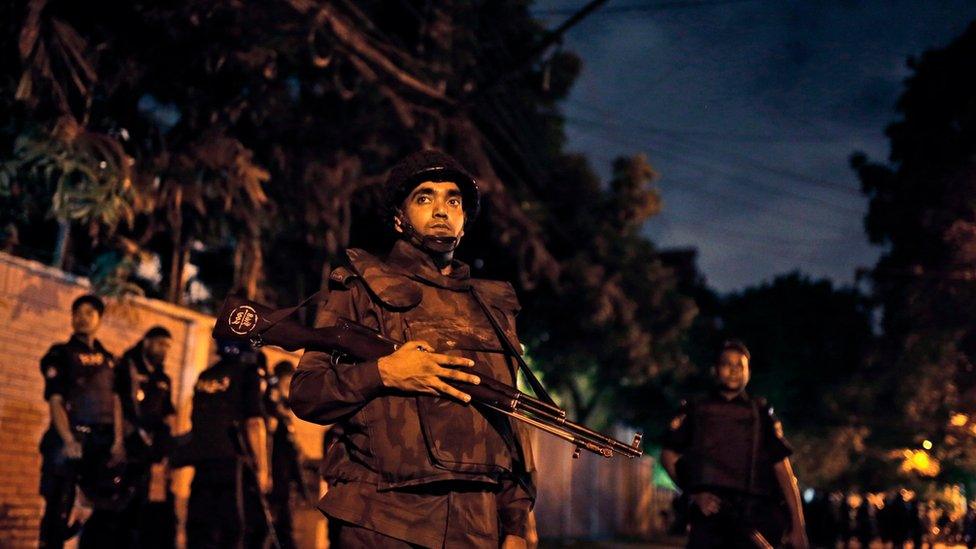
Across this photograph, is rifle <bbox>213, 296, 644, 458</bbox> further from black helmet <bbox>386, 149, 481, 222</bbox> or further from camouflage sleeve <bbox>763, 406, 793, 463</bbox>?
camouflage sleeve <bbox>763, 406, 793, 463</bbox>

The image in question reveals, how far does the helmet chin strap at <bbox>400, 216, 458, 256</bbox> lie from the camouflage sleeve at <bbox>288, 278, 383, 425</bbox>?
33 centimetres

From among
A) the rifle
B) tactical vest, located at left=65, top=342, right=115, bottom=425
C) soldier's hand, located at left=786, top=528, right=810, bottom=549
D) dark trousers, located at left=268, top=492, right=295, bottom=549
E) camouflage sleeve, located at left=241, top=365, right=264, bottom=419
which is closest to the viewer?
the rifle

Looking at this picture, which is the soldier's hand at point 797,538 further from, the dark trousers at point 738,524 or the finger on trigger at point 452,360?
the finger on trigger at point 452,360

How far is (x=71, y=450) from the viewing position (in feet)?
23.0

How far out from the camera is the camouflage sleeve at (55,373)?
23.2ft

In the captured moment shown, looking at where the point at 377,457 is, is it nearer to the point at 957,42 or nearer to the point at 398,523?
the point at 398,523

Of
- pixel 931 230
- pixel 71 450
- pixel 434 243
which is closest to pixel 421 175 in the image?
pixel 434 243

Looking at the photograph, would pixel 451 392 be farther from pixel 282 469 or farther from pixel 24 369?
pixel 24 369

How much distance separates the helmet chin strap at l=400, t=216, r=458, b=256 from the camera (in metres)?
3.36

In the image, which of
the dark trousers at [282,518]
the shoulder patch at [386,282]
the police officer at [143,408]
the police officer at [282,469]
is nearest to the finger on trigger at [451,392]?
the shoulder patch at [386,282]

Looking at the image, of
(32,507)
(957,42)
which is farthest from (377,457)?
(957,42)

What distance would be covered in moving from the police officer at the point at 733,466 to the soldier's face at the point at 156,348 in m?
4.19

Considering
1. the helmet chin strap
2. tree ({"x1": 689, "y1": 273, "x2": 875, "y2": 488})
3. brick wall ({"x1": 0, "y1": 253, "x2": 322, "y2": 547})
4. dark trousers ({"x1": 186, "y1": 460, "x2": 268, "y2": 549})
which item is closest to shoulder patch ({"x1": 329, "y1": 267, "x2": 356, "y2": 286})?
the helmet chin strap

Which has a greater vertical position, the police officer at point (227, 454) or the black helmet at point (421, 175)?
the black helmet at point (421, 175)
